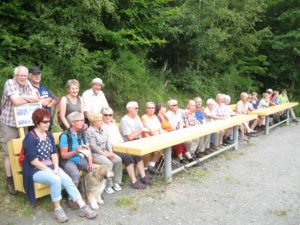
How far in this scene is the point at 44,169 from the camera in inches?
159

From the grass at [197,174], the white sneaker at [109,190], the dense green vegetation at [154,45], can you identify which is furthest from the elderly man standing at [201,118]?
the white sneaker at [109,190]

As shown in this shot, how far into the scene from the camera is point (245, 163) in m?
6.88

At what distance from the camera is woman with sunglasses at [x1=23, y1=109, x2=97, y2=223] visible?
Result: 400cm

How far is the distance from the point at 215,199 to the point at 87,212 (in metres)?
1.83

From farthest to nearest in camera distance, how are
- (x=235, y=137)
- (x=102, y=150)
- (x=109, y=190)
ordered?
(x=235, y=137), (x=102, y=150), (x=109, y=190)

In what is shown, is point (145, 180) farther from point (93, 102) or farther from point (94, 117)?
point (93, 102)

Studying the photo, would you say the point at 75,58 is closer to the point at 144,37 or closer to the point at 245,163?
the point at 144,37

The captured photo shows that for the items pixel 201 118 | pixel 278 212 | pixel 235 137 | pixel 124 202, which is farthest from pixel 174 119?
pixel 278 212

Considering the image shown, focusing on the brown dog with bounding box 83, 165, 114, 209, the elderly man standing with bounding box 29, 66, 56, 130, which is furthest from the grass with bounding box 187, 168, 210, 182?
the elderly man standing with bounding box 29, 66, 56, 130

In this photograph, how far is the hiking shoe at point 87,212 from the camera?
4062mm

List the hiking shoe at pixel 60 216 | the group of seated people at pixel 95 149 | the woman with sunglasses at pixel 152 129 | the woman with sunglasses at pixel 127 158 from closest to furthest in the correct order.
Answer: the hiking shoe at pixel 60 216
the group of seated people at pixel 95 149
the woman with sunglasses at pixel 127 158
the woman with sunglasses at pixel 152 129

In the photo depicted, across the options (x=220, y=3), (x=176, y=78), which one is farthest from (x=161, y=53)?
(x=220, y=3)

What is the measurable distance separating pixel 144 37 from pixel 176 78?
2970 mm

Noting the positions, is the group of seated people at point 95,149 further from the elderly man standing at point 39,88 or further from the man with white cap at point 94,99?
the elderly man standing at point 39,88
